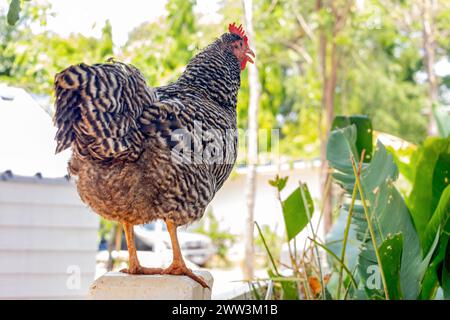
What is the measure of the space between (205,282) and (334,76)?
20.8 ft

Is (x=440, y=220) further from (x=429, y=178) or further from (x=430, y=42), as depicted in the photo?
(x=430, y=42)

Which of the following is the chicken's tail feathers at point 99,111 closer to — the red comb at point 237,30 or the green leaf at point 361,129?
the red comb at point 237,30

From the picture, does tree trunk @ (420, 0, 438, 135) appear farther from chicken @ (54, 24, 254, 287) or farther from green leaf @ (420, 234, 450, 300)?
chicken @ (54, 24, 254, 287)

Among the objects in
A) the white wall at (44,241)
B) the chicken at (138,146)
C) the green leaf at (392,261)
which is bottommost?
the white wall at (44,241)

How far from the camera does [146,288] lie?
1.33 meters

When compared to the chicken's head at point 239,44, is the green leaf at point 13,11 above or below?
above

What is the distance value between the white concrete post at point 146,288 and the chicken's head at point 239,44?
610 mm

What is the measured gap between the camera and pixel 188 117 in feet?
4.58

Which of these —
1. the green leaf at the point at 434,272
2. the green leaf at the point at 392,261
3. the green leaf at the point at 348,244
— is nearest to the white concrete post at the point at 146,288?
the green leaf at the point at 392,261

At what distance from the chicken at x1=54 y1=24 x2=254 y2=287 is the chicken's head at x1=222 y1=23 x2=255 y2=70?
172 millimetres

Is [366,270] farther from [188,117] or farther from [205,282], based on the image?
[188,117]

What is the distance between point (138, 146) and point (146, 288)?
1.08 ft

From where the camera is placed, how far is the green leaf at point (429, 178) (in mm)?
2438

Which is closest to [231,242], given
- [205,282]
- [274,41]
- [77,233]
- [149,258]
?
[274,41]
